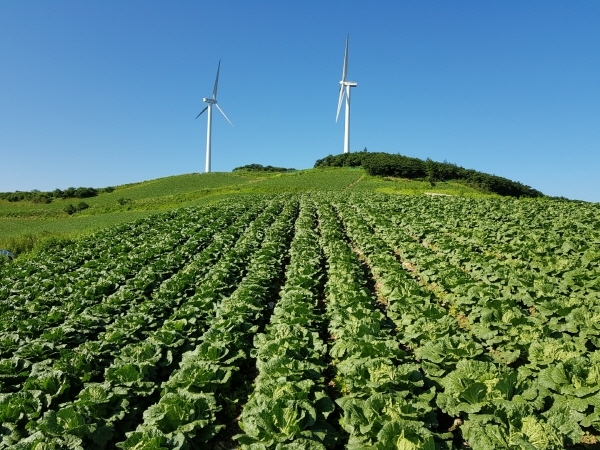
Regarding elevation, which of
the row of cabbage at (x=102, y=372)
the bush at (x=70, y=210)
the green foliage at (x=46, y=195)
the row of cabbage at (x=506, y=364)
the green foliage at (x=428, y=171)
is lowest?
the row of cabbage at (x=102, y=372)

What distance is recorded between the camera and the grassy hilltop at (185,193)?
48.1 meters

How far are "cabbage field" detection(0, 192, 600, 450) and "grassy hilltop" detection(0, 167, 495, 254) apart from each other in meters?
32.4

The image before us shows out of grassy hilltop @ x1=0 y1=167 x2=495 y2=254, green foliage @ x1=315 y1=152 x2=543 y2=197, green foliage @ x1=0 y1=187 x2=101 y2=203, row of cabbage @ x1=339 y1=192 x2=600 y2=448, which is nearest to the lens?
row of cabbage @ x1=339 y1=192 x2=600 y2=448

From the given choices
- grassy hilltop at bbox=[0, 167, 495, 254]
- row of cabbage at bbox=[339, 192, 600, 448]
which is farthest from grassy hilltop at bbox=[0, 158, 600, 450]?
grassy hilltop at bbox=[0, 167, 495, 254]

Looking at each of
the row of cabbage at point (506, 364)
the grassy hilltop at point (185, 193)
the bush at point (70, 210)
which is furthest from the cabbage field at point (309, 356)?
the bush at point (70, 210)

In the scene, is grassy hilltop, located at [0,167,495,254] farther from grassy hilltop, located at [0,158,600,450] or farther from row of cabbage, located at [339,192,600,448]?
row of cabbage, located at [339,192,600,448]

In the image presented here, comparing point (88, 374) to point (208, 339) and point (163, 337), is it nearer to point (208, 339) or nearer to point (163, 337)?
point (163, 337)

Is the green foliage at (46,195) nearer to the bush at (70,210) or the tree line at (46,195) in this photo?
the tree line at (46,195)

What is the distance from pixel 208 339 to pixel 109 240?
60.0ft

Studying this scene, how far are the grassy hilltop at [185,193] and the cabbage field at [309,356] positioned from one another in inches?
1276

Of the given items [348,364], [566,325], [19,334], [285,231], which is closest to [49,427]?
[348,364]

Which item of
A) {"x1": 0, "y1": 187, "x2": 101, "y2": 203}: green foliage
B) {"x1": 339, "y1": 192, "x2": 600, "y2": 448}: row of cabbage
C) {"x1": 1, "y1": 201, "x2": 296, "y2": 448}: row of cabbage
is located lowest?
{"x1": 1, "y1": 201, "x2": 296, "y2": 448}: row of cabbage

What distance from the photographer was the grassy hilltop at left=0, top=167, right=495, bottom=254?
48094 mm

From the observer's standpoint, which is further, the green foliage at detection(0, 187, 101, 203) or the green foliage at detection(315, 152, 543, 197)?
the green foliage at detection(315, 152, 543, 197)
